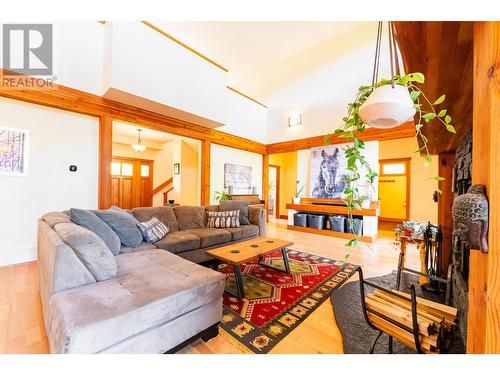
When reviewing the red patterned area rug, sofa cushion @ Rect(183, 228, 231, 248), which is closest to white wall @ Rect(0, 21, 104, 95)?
sofa cushion @ Rect(183, 228, 231, 248)

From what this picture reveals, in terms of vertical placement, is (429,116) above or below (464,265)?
above

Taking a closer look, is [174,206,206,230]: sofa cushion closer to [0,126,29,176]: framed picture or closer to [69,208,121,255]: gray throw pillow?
[69,208,121,255]: gray throw pillow

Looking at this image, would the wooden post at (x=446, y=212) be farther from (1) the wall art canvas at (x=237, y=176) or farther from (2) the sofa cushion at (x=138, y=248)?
(1) the wall art canvas at (x=237, y=176)

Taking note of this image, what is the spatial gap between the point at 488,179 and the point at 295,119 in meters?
6.31

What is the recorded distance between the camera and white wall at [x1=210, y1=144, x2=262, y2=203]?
19.0ft

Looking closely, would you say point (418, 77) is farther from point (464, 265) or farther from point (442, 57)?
point (464, 265)

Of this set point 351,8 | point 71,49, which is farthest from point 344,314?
point 71,49

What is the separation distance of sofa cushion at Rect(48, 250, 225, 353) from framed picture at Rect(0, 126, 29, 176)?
2.77m

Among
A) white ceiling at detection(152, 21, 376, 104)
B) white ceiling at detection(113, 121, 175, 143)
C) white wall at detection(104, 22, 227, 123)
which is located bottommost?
white ceiling at detection(113, 121, 175, 143)

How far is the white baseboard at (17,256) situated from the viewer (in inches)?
116

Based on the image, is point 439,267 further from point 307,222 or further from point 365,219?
point 307,222

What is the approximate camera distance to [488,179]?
0.54 meters

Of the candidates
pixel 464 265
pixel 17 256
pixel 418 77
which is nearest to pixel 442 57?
pixel 418 77

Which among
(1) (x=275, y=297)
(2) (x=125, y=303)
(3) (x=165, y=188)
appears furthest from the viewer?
(3) (x=165, y=188)
